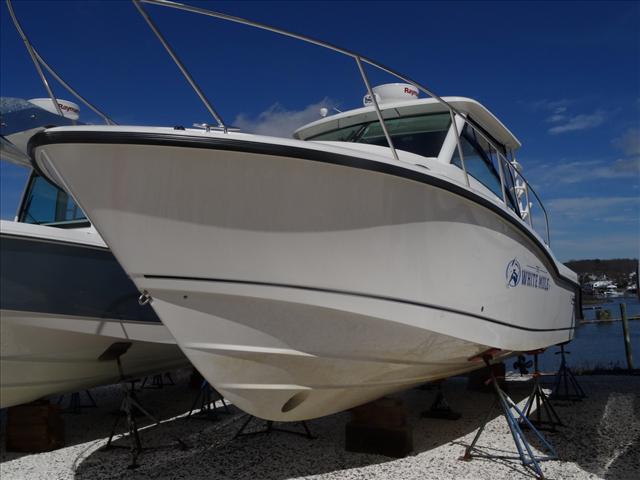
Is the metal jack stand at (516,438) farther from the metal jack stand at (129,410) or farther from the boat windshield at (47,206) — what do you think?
the boat windshield at (47,206)

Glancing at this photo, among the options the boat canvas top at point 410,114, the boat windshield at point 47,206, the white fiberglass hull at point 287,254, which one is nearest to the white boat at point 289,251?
the white fiberglass hull at point 287,254

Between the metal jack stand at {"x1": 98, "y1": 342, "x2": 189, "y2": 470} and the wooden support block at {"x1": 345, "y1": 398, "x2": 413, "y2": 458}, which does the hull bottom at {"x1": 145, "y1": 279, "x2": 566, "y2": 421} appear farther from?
the metal jack stand at {"x1": 98, "y1": 342, "x2": 189, "y2": 470}

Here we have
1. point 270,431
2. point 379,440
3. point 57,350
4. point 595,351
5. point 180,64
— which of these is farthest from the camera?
point 595,351

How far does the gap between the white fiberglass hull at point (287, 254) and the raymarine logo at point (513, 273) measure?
1.50 feet

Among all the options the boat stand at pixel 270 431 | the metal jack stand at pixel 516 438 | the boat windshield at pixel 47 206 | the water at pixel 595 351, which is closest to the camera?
the metal jack stand at pixel 516 438

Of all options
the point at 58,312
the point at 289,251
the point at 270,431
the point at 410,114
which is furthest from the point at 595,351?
the point at 289,251

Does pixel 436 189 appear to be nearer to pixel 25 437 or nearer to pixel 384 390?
pixel 384 390

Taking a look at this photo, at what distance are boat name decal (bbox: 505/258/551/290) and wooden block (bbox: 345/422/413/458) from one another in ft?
4.98

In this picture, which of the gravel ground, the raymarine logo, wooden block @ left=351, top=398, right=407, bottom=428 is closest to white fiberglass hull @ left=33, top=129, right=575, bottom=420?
the raymarine logo

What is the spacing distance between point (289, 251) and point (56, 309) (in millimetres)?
2847

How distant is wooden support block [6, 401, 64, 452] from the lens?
16.5 ft

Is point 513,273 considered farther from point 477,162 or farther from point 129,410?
point 129,410

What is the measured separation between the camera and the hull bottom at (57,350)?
468cm

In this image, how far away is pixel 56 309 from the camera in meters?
4.80
